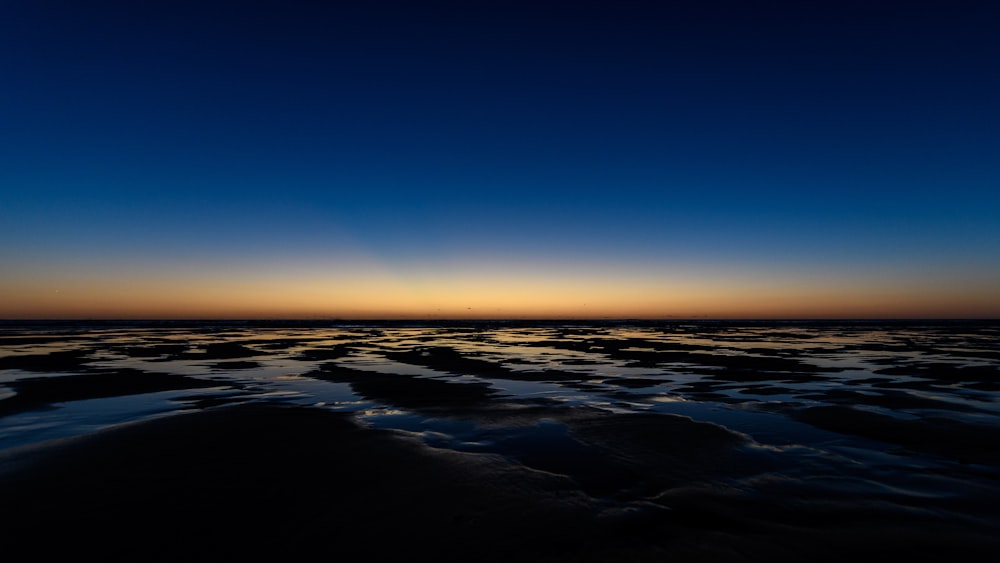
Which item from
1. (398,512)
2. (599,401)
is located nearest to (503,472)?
(398,512)

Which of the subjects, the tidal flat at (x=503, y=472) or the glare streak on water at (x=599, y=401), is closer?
the tidal flat at (x=503, y=472)

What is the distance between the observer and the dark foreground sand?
15.3 ft

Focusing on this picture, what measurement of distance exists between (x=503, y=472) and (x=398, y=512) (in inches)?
75.5

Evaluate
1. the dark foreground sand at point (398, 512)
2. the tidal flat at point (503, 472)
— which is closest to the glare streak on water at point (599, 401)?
the tidal flat at point (503, 472)

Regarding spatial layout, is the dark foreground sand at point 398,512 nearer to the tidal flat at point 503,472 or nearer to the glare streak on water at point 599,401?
the tidal flat at point 503,472

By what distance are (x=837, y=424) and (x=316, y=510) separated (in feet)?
33.5

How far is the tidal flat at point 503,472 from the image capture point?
4.82 meters

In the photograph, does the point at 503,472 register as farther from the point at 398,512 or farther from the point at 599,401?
A: the point at 599,401

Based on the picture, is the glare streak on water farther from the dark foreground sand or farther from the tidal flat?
the dark foreground sand

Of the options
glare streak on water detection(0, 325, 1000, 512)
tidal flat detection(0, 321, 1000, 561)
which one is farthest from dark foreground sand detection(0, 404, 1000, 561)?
glare streak on water detection(0, 325, 1000, 512)

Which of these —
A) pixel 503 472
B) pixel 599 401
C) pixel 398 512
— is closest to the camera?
pixel 398 512

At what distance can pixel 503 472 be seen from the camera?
7102 millimetres

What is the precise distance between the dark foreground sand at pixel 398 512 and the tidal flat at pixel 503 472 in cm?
3

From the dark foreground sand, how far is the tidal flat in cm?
3
